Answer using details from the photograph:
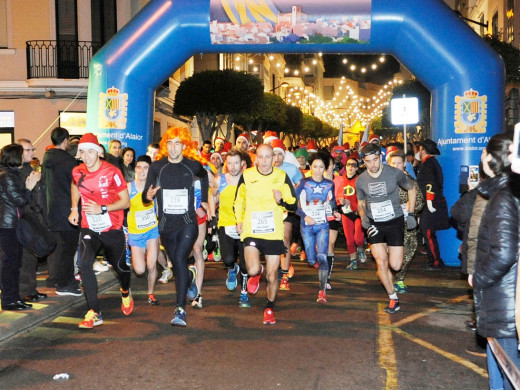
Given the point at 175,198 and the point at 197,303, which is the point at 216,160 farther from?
the point at 175,198

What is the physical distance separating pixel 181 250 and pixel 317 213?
2.34 meters

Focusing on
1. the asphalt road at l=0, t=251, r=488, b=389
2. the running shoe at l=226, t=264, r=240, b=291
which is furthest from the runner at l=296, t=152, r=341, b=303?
the running shoe at l=226, t=264, r=240, b=291

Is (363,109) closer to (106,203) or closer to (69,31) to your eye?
(69,31)

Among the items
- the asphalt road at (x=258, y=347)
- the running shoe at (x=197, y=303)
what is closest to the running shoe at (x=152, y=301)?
the asphalt road at (x=258, y=347)

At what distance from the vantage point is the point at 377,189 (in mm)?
8445

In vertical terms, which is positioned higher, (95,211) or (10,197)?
(10,197)

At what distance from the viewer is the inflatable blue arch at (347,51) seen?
1225 centimetres

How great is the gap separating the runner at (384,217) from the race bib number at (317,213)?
799mm

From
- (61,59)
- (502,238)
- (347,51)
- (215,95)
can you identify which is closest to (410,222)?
(502,238)

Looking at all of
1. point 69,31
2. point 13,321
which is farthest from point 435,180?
point 69,31

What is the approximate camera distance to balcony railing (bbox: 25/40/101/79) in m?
23.9

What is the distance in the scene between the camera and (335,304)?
884cm

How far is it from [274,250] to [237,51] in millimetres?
6891

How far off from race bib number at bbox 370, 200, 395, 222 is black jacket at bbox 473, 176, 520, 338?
4.14m
